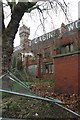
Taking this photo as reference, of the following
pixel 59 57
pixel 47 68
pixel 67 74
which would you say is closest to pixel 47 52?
pixel 47 68

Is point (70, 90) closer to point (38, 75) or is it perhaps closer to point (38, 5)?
point (38, 5)

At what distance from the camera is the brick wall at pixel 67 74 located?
995 cm

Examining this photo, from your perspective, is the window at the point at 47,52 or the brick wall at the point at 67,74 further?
the window at the point at 47,52

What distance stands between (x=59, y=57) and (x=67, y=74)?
48.2 inches

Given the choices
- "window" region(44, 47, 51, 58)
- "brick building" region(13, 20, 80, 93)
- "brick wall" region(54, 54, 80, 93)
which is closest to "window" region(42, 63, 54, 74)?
"brick building" region(13, 20, 80, 93)

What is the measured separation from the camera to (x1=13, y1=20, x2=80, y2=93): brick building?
1030 cm

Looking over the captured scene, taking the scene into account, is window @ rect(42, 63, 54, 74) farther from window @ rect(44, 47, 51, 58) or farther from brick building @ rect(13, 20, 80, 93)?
window @ rect(44, 47, 51, 58)

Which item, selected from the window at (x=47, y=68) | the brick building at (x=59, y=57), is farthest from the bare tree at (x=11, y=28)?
the window at (x=47, y=68)

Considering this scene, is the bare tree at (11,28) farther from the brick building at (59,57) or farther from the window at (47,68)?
the window at (47,68)

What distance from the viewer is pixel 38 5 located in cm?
1040

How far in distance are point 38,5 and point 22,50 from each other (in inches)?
754

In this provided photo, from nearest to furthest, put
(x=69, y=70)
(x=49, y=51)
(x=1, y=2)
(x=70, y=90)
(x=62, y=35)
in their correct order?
(x=1, y=2)
(x=70, y=90)
(x=69, y=70)
(x=62, y=35)
(x=49, y=51)

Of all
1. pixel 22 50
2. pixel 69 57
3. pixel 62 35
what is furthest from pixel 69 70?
pixel 22 50

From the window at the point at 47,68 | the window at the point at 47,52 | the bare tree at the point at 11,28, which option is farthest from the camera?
the window at the point at 47,52
